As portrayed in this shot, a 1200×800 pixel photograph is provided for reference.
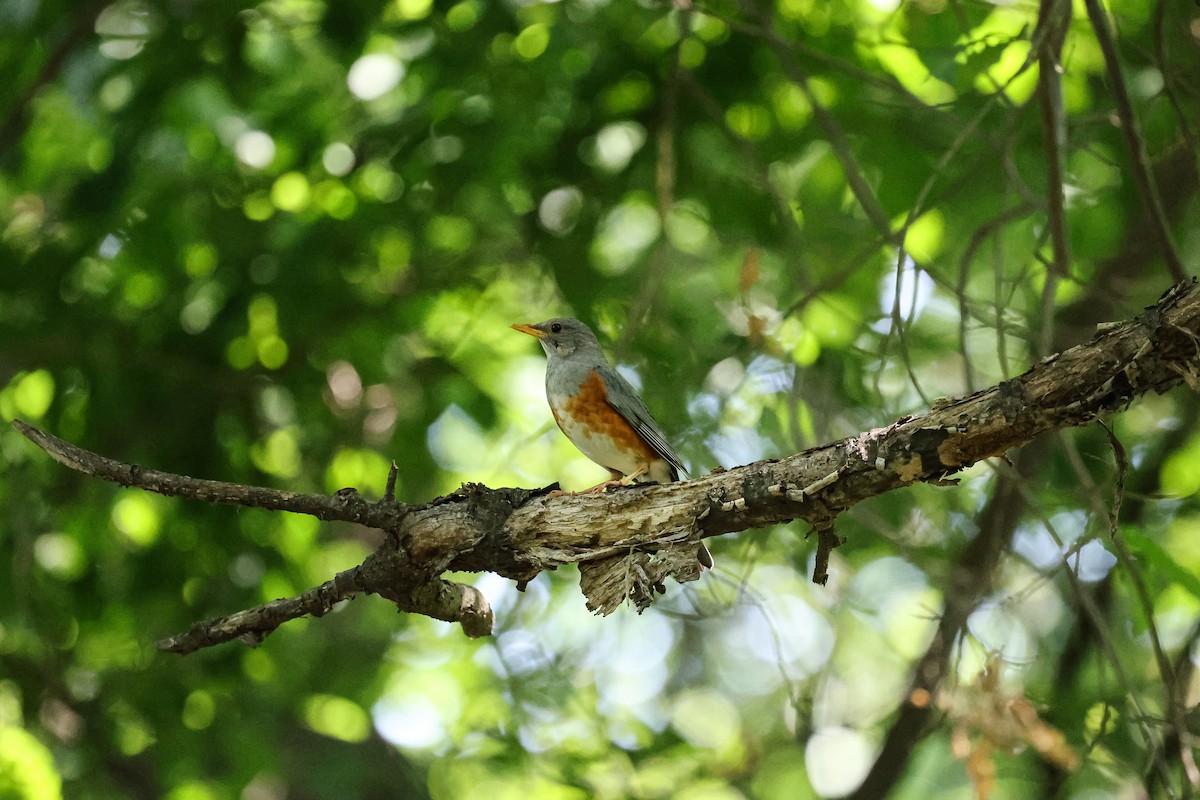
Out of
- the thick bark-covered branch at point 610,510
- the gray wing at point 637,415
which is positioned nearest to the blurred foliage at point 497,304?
the gray wing at point 637,415

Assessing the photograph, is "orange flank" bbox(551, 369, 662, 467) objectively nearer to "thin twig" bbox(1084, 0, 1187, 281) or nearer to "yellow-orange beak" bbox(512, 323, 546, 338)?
"yellow-orange beak" bbox(512, 323, 546, 338)

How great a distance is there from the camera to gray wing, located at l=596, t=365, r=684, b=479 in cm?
528

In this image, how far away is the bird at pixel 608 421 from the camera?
17.4ft

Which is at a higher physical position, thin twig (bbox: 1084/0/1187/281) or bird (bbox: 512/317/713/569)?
thin twig (bbox: 1084/0/1187/281)

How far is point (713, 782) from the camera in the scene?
788 centimetres

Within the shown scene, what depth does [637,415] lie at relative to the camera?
17.5 feet

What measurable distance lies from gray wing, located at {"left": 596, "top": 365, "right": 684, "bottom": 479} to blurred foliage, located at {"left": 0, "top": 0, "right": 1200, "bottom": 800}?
28cm

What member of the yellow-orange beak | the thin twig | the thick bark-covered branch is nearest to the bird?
the yellow-orange beak

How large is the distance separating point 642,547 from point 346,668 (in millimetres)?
4368

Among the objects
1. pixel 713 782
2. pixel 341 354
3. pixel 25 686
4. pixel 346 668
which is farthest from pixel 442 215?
pixel 713 782

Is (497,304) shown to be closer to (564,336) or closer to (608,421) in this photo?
(564,336)

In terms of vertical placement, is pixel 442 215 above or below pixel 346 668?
above

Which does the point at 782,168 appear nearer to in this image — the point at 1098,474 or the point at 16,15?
the point at 1098,474

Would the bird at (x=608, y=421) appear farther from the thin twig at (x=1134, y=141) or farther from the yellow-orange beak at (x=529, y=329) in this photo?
the thin twig at (x=1134, y=141)
